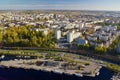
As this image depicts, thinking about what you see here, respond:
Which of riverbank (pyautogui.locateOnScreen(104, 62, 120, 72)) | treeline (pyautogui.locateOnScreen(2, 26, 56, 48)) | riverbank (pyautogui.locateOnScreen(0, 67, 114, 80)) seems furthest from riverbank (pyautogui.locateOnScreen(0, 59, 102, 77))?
treeline (pyautogui.locateOnScreen(2, 26, 56, 48))

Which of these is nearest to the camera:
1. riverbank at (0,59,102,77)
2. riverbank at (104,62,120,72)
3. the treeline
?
riverbank at (0,59,102,77)

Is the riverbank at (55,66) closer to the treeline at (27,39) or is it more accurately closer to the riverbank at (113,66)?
the riverbank at (113,66)

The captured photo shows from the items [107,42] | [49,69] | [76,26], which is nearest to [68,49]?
[107,42]

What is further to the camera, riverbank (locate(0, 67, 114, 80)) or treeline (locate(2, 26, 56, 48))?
treeline (locate(2, 26, 56, 48))

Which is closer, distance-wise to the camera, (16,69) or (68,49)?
(16,69)

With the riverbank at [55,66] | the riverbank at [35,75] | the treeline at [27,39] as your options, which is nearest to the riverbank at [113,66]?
the riverbank at [35,75]

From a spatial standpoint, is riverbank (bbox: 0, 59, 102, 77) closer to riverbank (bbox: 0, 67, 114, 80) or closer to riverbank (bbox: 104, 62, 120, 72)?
riverbank (bbox: 0, 67, 114, 80)

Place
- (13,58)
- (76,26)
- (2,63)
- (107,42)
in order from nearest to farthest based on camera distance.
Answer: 1. (2,63)
2. (13,58)
3. (107,42)
4. (76,26)

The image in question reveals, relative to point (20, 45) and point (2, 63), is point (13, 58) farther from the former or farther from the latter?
point (20, 45)

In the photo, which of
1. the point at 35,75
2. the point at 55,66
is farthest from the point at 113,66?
the point at 35,75
